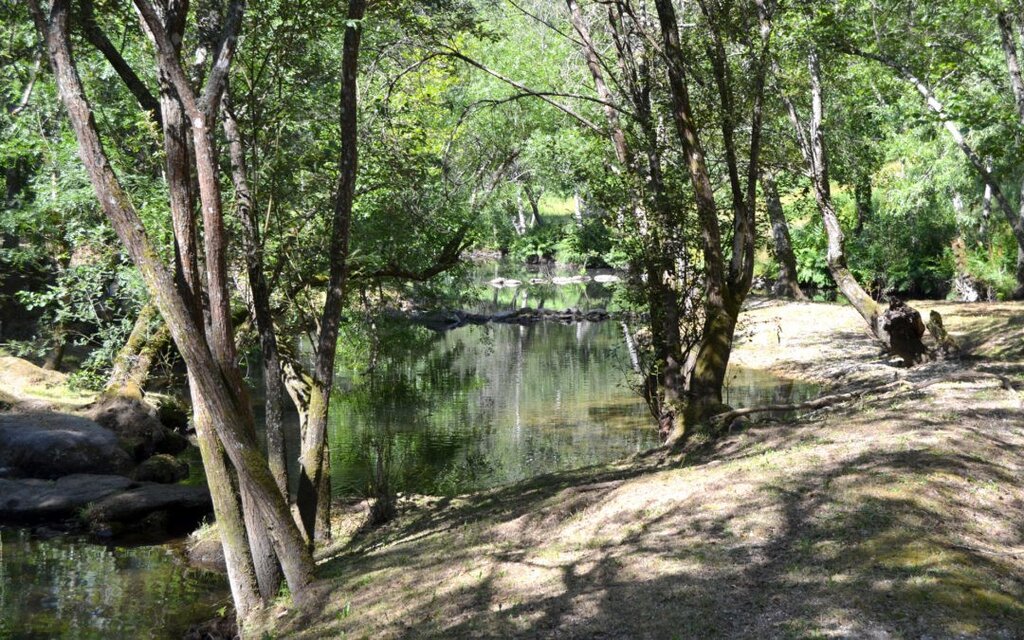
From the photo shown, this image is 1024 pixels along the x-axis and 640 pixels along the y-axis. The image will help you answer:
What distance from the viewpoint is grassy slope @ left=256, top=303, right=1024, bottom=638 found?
5.64m

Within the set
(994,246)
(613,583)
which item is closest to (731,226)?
(613,583)

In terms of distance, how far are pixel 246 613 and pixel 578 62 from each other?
1842cm

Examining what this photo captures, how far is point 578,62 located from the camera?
2370cm

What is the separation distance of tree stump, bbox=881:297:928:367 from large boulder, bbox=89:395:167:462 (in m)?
13.0

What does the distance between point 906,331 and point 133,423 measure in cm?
1346

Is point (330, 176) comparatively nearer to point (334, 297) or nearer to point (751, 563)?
point (334, 297)

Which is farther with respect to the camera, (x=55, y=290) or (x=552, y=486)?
(x=55, y=290)

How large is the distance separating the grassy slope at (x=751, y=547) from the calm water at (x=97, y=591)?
5.21 feet

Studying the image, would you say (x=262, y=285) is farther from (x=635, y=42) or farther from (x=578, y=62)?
(x=578, y=62)

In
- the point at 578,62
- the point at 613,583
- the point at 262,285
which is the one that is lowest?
the point at 613,583

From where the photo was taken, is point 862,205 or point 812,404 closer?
point 812,404

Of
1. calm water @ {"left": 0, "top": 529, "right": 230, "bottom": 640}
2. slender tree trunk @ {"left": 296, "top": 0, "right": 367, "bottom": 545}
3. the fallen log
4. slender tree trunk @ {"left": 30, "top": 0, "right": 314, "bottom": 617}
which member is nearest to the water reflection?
the fallen log

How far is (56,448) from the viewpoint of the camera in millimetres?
14516

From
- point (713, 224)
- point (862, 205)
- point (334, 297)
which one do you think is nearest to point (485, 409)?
point (713, 224)
